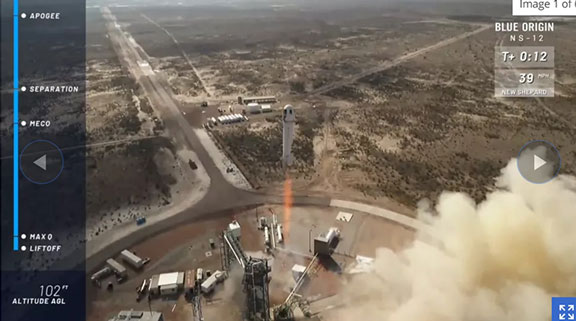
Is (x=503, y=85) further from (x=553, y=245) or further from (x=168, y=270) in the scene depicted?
(x=168, y=270)

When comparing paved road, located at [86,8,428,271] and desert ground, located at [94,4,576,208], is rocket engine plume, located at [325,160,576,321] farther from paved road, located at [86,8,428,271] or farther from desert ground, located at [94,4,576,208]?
desert ground, located at [94,4,576,208]

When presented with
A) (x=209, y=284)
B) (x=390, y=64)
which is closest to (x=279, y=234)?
(x=209, y=284)

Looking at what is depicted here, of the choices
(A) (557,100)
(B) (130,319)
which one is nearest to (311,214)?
(B) (130,319)

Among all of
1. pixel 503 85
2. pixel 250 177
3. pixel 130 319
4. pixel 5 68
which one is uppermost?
pixel 503 85

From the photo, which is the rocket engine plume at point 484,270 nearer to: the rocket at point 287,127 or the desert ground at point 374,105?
the desert ground at point 374,105

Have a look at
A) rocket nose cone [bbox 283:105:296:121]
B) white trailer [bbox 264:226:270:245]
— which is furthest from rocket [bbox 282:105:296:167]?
white trailer [bbox 264:226:270:245]

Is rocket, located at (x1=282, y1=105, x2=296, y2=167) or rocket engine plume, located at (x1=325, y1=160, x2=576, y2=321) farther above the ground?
rocket, located at (x1=282, y1=105, x2=296, y2=167)

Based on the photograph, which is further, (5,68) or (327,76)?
(327,76)

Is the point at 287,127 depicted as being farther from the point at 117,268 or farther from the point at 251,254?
the point at 117,268

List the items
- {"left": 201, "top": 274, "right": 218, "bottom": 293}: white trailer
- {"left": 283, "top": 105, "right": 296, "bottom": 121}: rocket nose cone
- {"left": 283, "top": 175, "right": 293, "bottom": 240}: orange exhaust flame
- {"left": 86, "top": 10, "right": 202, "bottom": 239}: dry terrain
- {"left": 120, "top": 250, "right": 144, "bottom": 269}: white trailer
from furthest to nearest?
1. {"left": 86, "top": 10, "right": 202, "bottom": 239}: dry terrain
2. {"left": 283, "top": 175, "right": 293, "bottom": 240}: orange exhaust flame
3. {"left": 283, "top": 105, "right": 296, "bottom": 121}: rocket nose cone
4. {"left": 120, "top": 250, "right": 144, "bottom": 269}: white trailer
5. {"left": 201, "top": 274, "right": 218, "bottom": 293}: white trailer
